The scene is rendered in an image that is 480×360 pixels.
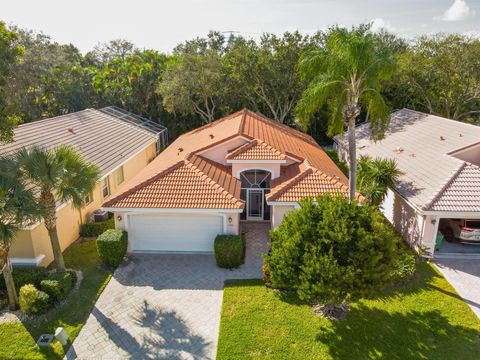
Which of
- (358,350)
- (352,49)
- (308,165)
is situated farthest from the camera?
(308,165)

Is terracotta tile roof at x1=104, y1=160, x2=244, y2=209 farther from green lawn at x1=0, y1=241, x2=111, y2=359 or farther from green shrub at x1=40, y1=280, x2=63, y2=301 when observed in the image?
green shrub at x1=40, y1=280, x2=63, y2=301

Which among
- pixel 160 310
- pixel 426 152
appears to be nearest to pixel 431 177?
pixel 426 152

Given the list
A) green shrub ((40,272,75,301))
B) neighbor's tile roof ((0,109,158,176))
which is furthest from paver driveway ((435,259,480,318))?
neighbor's tile roof ((0,109,158,176))

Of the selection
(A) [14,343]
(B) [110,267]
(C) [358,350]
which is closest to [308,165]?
(C) [358,350]

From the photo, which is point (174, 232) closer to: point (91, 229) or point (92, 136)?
point (91, 229)

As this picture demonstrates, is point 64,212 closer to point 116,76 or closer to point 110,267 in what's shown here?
point 110,267

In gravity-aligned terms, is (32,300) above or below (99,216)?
below
